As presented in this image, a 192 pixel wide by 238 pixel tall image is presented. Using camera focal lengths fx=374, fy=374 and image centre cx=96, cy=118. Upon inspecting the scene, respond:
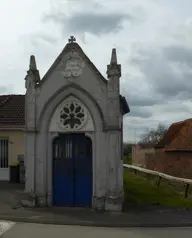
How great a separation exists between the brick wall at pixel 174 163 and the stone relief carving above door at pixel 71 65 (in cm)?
1568

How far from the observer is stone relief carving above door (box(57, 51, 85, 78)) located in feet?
46.3

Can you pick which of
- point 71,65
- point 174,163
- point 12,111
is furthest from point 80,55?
point 174,163

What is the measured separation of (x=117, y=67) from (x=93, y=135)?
8.75 feet

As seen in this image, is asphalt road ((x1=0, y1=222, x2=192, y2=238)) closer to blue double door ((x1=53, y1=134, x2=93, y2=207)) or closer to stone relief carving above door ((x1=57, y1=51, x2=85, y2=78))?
blue double door ((x1=53, y1=134, x2=93, y2=207))

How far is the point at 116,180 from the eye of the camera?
13.4 metres

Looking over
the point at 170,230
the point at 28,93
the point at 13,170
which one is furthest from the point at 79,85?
the point at 13,170

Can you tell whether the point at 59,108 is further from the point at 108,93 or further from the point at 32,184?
the point at 32,184

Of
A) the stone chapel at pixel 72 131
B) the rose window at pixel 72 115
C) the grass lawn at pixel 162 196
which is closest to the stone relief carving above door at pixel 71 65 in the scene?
the stone chapel at pixel 72 131

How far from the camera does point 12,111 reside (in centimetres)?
2170

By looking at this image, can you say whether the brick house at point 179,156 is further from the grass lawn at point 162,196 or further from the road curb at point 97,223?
the road curb at point 97,223

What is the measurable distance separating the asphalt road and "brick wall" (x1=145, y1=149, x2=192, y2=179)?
648 inches

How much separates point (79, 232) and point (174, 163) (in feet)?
65.9

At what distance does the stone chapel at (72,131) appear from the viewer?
538 inches

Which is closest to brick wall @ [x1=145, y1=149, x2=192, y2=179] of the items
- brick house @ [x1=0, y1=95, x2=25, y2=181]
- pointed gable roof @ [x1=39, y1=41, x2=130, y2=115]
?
brick house @ [x1=0, y1=95, x2=25, y2=181]
